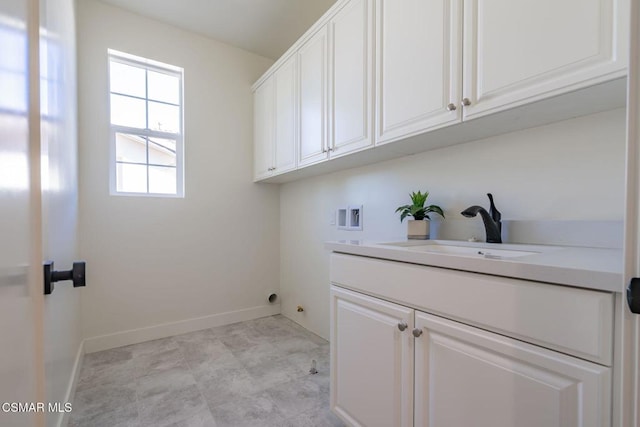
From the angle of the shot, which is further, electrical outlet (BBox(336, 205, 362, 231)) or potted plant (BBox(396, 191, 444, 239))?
electrical outlet (BBox(336, 205, 362, 231))

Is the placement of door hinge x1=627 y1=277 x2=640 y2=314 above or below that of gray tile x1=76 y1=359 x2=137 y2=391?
above

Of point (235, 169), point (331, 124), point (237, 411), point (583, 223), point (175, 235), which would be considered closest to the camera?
point (583, 223)

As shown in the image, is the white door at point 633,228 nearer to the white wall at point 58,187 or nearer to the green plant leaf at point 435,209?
the green plant leaf at point 435,209

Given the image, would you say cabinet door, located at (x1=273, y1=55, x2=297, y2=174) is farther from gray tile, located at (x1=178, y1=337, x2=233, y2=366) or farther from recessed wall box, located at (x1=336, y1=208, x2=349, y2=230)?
gray tile, located at (x1=178, y1=337, x2=233, y2=366)

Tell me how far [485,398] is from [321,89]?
1.83m

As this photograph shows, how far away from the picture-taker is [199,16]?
97.8 inches

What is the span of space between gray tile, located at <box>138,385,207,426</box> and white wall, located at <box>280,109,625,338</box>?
1104 millimetres

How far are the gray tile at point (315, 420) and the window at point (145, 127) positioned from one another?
6.70 feet

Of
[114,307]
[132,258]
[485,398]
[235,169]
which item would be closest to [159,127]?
[235,169]

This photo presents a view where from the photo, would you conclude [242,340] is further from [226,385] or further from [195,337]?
[226,385]

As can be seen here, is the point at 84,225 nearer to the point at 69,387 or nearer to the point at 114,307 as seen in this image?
the point at 114,307

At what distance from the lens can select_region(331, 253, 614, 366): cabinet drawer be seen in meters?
0.65

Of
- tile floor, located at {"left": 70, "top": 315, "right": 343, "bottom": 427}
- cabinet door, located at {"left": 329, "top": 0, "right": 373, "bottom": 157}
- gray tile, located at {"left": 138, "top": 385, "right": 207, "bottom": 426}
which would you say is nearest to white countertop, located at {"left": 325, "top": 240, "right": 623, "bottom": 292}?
cabinet door, located at {"left": 329, "top": 0, "right": 373, "bottom": 157}

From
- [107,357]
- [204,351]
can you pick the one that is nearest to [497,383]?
[204,351]
